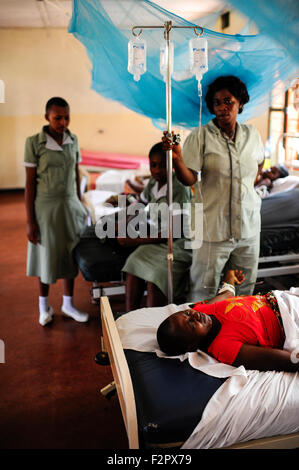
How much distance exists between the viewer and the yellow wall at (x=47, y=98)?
691 centimetres

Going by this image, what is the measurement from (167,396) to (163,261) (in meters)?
1.13

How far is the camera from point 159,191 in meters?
2.57

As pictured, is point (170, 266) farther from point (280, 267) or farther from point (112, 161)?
point (112, 161)

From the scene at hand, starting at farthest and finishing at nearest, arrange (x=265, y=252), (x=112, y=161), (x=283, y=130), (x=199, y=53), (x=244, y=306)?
(x=112, y=161) → (x=283, y=130) → (x=265, y=252) → (x=199, y=53) → (x=244, y=306)

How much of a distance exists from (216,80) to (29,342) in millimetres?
1848

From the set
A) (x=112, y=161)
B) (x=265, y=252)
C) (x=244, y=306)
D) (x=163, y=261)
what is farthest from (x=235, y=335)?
(x=112, y=161)

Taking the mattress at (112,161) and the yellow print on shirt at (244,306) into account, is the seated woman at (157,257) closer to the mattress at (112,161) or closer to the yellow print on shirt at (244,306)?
the yellow print on shirt at (244,306)

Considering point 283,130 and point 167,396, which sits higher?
point 283,130

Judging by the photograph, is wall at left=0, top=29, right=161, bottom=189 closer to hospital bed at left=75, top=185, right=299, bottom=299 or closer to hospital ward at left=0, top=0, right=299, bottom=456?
hospital ward at left=0, top=0, right=299, bottom=456

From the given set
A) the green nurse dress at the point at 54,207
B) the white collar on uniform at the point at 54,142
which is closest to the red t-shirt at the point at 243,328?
the green nurse dress at the point at 54,207

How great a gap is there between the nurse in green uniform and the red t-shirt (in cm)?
133

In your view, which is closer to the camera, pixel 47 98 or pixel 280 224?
pixel 280 224

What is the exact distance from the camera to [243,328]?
162 centimetres
